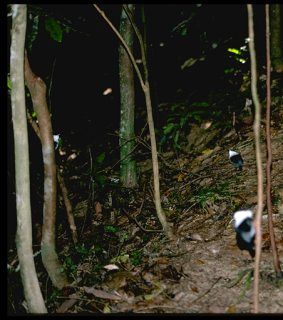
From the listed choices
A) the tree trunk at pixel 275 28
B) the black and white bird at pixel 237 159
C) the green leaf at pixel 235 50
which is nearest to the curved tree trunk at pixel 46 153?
the black and white bird at pixel 237 159

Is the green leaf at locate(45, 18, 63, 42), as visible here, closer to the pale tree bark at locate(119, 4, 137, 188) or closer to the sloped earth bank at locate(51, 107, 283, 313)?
the pale tree bark at locate(119, 4, 137, 188)

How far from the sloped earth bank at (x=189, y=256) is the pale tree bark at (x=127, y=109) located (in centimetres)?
27

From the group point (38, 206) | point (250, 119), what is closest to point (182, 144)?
point (250, 119)

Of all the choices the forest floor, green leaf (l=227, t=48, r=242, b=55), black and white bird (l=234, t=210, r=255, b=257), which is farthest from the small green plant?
green leaf (l=227, t=48, r=242, b=55)

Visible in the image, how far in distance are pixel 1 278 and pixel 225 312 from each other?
1649mm

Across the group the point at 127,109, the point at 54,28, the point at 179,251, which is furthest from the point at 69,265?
the point at 54,28

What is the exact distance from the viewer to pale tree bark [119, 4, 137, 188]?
3863 millimetres

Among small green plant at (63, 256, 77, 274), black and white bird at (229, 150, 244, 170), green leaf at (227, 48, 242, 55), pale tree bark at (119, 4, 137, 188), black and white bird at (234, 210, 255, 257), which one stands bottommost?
small green plant at (63, 256, 77, 274)

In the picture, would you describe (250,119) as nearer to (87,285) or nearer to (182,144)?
(182,144)

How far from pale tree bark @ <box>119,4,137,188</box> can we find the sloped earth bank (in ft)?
0.88

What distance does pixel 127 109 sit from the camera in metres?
4.08

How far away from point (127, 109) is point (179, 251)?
1694 millimetres

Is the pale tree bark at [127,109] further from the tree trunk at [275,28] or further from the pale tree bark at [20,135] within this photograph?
the tree trunk at [275,28]

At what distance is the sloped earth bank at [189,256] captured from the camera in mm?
2627
